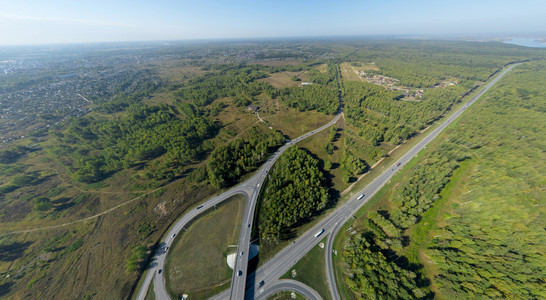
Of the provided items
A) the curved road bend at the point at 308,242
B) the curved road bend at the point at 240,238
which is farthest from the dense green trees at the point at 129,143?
the curved road bend at the point at 308,242

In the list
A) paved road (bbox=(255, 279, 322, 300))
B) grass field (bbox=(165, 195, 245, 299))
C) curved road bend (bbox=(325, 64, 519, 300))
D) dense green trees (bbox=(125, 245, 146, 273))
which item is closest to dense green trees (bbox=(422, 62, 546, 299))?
curved road bend (bbox=(325, 64, 519, 300))

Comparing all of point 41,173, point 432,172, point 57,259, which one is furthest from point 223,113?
point 432,172

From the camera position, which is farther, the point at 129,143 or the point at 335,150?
the point at 129,143

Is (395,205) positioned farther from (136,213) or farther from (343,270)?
(136,213)

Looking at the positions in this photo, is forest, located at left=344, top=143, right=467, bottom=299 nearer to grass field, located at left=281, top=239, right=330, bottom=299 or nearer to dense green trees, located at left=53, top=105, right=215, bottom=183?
grass field, located at left=281, top=239, right=330, bottom=299

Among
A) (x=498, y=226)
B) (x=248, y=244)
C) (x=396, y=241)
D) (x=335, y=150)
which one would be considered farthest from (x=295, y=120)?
(x=498, y=226)

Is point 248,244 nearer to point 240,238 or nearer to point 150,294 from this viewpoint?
point 240,238

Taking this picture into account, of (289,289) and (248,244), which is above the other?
(248,244)
